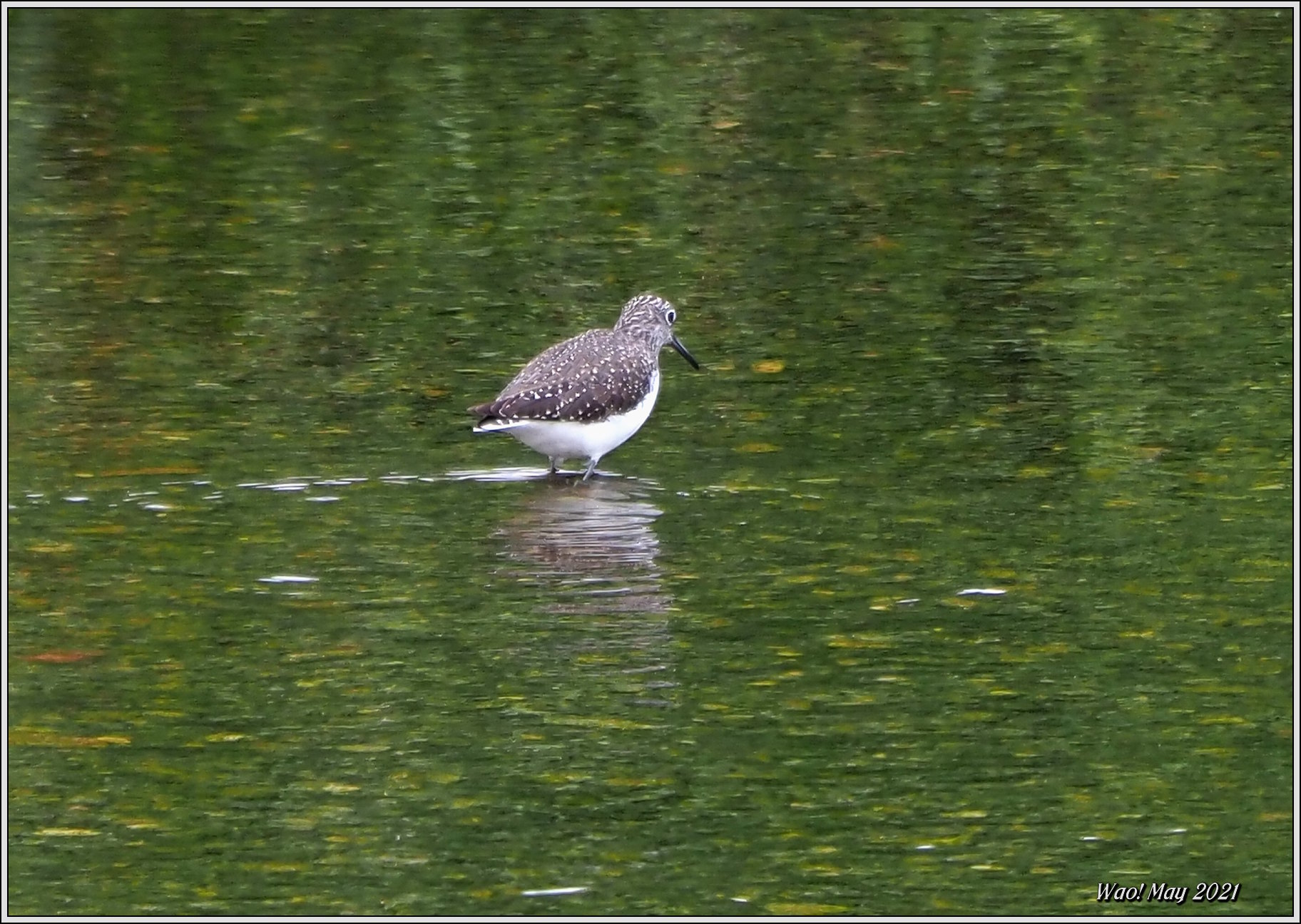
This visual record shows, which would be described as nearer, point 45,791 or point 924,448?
point 45,791

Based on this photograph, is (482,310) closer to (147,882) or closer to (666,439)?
(666,439)

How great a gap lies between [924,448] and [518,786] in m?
4.48

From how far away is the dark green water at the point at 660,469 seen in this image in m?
8.25

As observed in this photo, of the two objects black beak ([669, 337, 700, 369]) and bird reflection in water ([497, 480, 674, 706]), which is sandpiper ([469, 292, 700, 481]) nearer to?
bird reflection in water ([497, 480, 674, 706])

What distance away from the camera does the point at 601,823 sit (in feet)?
27.0

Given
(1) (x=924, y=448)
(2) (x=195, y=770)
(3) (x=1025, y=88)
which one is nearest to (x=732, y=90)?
(3) (x=1025, y=88)

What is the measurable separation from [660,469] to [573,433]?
58cm

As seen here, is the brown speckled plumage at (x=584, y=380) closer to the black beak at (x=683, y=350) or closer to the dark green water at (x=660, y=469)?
the black beak at (x=683, y=350)

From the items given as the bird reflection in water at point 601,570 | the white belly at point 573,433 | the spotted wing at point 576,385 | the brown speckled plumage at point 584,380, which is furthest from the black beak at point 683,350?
the bird reflection in water at point 601,570

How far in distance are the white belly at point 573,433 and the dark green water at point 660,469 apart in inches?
10.1

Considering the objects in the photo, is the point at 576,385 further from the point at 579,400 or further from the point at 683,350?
the point at 683,350

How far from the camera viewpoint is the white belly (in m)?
12.1

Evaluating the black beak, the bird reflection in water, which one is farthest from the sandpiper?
the black beak

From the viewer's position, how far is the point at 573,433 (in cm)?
1221
